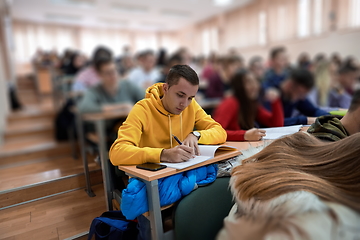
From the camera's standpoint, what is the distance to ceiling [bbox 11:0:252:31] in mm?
7160

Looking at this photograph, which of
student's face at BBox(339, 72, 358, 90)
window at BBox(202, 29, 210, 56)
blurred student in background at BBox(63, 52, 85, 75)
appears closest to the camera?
student's face at BBox(339, 72, 358, 90)

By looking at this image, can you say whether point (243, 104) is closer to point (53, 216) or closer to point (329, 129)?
point (329, 129)

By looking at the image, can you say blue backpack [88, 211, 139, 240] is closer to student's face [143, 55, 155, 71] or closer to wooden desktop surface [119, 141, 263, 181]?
wooden desktop surface [119, 141, 263, 181]

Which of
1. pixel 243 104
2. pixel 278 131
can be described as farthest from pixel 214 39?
pixel 278 131

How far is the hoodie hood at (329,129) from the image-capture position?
3.34 feet

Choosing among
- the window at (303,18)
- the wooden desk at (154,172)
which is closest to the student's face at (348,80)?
the wooden desk at (154,172)

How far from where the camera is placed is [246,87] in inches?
70.4

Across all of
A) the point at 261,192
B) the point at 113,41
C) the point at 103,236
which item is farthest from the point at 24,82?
the point at 261,192

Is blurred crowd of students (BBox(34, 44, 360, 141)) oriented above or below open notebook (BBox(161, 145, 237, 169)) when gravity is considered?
above

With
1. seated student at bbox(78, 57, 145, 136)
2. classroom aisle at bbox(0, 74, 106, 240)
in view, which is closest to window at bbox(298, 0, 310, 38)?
seated student at bbox(78, 57, 145, 136)

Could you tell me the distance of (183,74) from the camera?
931 mm

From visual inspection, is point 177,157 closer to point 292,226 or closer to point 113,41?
point 292,226

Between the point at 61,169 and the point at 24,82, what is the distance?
589 centimetres

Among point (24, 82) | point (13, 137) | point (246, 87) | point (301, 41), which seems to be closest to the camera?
point (246, 87)
